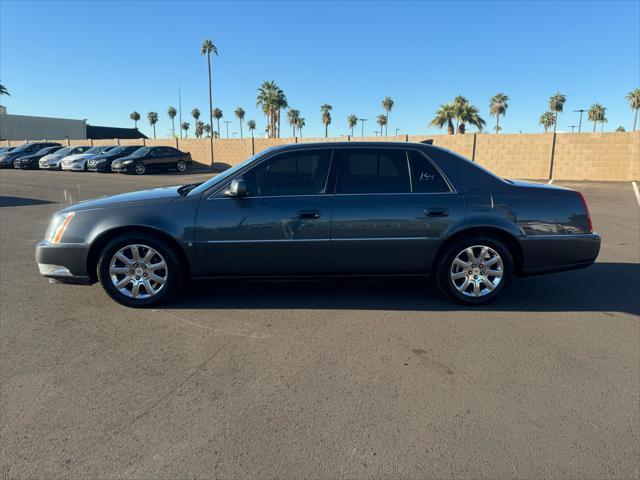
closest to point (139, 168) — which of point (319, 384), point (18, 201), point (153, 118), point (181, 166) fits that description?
point (181, 166)

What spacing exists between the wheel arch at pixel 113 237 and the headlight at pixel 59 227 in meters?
0.34

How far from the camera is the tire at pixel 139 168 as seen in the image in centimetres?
2411

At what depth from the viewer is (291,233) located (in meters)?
4.23

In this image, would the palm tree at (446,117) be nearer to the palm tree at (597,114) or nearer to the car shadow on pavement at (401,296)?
the car shadow on pavement at (401,296)

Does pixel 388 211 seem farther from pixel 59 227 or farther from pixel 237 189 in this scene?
pixel 59 227

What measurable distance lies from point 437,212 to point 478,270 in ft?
2.50

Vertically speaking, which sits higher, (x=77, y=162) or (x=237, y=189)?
(x=77, y=162)

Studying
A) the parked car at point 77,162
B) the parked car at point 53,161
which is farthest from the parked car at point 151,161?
the parked car at point 53,161

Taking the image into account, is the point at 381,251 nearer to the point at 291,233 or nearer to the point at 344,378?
the point at 291,233

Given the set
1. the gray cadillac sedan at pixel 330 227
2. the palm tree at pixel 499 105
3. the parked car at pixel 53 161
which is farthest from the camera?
the palm tree at pixel 499 105

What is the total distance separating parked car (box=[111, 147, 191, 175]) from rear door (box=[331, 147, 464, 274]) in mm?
22508

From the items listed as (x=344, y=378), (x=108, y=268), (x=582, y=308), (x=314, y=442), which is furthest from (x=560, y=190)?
(x=108, y=268)

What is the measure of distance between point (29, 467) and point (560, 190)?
493cm

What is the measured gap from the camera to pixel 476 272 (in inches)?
176
